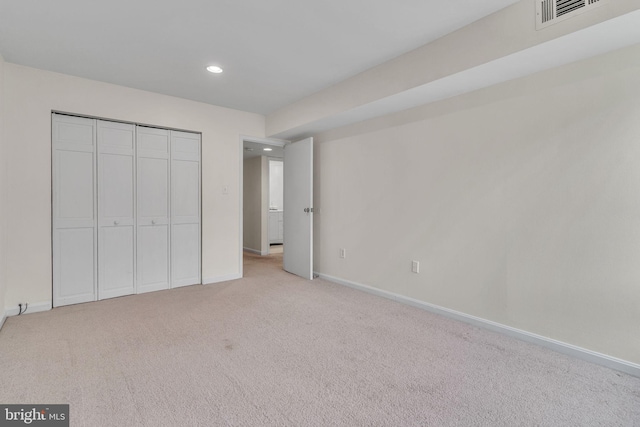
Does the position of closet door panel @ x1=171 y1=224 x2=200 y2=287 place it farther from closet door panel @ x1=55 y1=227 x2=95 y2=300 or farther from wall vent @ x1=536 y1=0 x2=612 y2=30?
wall vent @ x1=536 y1=0 x2=612 y2=30

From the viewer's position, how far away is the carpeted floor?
166 centimetres

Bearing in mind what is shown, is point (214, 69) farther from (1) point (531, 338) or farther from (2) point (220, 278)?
(1) point (531, 338)

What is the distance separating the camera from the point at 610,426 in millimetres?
1581

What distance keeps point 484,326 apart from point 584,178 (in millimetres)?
1438

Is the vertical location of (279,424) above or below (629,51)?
below

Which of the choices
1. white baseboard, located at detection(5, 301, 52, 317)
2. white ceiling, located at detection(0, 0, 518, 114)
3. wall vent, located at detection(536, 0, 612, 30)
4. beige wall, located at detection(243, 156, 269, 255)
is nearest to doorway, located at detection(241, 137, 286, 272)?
beige wall, located at detection(243, 156, 269, 255)

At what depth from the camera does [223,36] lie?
251cm

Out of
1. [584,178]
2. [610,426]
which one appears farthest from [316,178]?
[610,426]

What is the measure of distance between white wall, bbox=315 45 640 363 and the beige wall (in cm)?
355

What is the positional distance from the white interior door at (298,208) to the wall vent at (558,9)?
9.43ft

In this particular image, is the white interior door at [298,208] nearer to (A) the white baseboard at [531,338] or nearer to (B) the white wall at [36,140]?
(A) the white baseboard at [531,338]

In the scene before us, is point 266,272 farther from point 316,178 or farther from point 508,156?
point 508,156

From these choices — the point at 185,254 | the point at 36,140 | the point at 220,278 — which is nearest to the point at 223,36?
the point at 36,140

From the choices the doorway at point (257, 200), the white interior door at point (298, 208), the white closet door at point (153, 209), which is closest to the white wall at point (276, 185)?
the doorway at point (257, 200)
